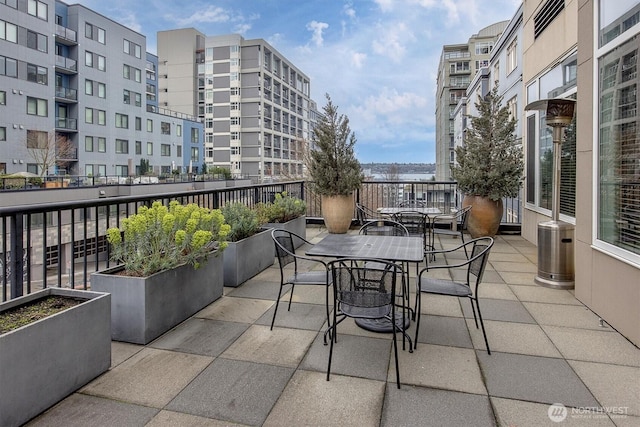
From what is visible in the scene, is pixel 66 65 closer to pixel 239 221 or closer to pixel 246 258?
pixel 239 221

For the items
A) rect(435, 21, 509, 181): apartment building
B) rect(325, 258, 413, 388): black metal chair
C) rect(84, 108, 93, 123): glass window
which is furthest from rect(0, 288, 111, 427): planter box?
rect(435, 21, 509, 181): apartment building

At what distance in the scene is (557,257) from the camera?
4.30 meters

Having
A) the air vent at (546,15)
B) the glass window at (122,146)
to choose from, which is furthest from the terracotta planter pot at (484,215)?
the glass window at (122,146)

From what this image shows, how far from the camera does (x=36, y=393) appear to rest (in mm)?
1942

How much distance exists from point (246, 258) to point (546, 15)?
6.14 meters

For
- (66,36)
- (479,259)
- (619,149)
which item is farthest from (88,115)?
(619,149)

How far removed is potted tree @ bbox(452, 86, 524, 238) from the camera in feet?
22.0

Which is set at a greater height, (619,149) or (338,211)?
(619,149)

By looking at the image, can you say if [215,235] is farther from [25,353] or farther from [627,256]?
[627,256]

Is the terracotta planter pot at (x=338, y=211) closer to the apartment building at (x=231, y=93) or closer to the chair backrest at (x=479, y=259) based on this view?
the chair backrest at (x=479, y=259)

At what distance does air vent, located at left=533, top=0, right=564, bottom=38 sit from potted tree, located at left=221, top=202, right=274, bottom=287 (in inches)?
216

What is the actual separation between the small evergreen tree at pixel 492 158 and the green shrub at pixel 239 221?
4060 mm

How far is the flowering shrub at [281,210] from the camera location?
5.85 m

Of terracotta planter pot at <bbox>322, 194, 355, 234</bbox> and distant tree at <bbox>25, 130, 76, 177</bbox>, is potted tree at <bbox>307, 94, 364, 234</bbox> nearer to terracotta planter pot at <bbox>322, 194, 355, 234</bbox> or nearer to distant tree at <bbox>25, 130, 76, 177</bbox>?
terracotta planter pot at <bbox>322, 194, 355, 234</bbox>
